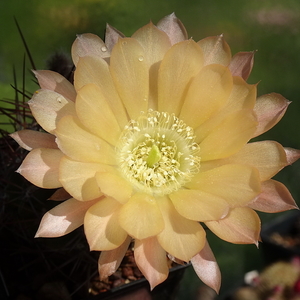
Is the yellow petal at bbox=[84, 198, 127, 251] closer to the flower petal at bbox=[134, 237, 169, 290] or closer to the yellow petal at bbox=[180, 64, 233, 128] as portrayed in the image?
the flower petal at bbox=[134, 237, 169, 290]

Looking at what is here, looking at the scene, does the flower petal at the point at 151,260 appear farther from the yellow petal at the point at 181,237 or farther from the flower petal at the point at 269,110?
the flower petal at the point at 269,110

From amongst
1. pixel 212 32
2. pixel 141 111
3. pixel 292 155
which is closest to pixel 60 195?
pixel 141 111

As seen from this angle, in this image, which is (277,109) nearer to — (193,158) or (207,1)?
(193,158)

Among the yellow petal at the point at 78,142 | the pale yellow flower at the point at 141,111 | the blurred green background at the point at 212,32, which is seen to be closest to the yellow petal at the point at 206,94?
the pale yellow flower at the point at 141,111

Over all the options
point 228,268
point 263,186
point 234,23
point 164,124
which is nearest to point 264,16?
point 234,23

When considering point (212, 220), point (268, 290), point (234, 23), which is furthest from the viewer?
point (234, 23)

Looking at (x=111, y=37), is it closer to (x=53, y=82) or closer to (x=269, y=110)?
(x=53, y=82)
